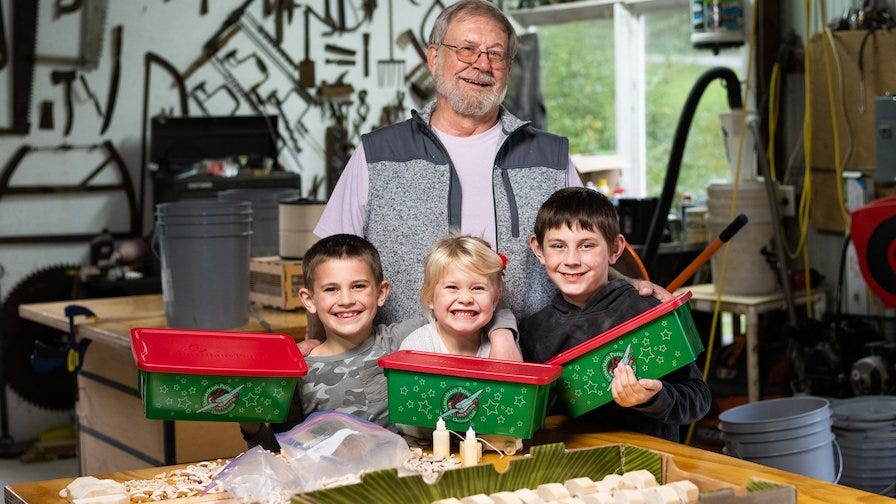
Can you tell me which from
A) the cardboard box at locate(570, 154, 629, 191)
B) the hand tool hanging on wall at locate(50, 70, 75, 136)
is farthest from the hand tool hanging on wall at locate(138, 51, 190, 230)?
the cardboard box at locate(570, 154, 629, 191)

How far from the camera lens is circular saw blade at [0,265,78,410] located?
6125 millimetres

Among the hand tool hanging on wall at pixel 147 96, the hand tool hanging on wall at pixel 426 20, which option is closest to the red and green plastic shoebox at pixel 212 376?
the hand tool hanging on wall at pixel 147 96

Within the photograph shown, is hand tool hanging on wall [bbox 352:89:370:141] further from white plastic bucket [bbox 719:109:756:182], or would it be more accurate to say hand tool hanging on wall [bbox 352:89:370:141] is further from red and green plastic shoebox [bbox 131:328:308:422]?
red and green plastic shoebox [bbox 131:328:308:422]

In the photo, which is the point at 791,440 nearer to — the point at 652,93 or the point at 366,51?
the point at 652,93

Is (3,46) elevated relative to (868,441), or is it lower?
elevated

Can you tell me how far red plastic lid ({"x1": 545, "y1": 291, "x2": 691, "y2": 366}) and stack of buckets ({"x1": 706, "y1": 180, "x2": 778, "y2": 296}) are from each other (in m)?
3.00

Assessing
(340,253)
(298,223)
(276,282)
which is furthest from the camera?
(276,282)

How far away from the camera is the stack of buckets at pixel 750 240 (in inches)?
207

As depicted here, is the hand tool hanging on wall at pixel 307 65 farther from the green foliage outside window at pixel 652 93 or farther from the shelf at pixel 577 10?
the green foliage outside window at pixel 652 93

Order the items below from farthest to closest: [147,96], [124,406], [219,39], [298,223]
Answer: [219,39]
[147,96]
[298,223]
[124,406]

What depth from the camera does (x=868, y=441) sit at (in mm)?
4176

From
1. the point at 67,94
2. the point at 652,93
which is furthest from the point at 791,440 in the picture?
the point at 67,94

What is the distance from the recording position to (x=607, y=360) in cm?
237

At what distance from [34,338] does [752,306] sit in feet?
12.2
